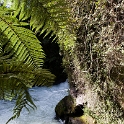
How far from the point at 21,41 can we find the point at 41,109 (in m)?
4.29

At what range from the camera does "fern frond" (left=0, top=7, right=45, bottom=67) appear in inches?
22.2

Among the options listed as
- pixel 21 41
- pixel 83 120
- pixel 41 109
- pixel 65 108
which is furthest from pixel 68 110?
pixel 21 41

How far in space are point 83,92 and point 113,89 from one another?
27.2 inches

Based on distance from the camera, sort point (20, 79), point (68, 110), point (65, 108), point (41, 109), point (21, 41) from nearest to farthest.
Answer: point (20, 79), point (21, 41), point (68, 110), point (65, 108), point (41, 109)

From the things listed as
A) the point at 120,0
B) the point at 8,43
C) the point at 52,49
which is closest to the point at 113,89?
the point at 120,0

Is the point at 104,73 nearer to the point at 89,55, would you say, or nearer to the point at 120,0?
the point at 89,55

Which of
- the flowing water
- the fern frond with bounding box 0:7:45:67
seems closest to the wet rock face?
the flowing water

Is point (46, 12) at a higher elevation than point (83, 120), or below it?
higher

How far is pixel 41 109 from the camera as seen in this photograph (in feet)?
15.5

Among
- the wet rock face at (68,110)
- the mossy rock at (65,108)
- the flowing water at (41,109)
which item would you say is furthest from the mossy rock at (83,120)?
the flowing water at (41,109)

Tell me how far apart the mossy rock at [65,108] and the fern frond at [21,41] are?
299cm

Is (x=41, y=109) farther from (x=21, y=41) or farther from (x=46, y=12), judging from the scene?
(x=46, y=12)

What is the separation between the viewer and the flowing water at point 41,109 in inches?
169

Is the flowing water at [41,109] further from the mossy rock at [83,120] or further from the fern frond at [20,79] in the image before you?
the fern frond at [20,79]
